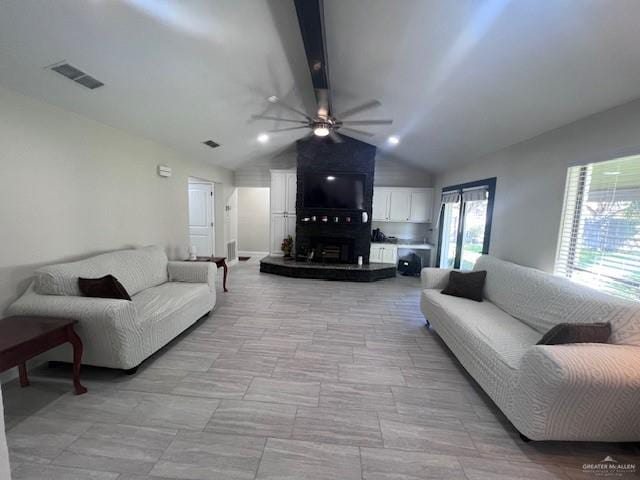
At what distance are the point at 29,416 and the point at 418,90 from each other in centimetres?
438

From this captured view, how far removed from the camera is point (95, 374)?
232cm

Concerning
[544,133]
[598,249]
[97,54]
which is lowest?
[598,249]

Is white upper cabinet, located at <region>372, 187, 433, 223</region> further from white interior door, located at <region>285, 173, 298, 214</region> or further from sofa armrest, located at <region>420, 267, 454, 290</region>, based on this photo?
sofa armrest, located at <region>420, 267, 454, 290</region>

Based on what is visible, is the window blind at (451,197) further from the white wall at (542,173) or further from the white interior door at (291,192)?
the white interior door at (291,192)

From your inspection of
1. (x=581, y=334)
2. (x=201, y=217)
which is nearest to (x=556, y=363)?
(x=581, y=334)

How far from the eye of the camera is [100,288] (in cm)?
243

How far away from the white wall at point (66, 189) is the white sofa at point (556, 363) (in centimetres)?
391

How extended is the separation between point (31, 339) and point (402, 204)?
19.8ft

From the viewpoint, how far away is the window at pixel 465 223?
13.3ft

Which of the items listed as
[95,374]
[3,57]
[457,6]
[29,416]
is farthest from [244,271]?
[457,6]

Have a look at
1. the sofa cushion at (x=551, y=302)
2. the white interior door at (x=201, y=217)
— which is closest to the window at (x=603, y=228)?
the sofa cushion at (x=551, y=302)

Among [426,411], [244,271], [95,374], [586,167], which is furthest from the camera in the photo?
[244,271]

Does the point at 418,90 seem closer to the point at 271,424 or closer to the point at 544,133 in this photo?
the point at 544,133

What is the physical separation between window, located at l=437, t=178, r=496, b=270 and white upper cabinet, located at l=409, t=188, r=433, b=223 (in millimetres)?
527
